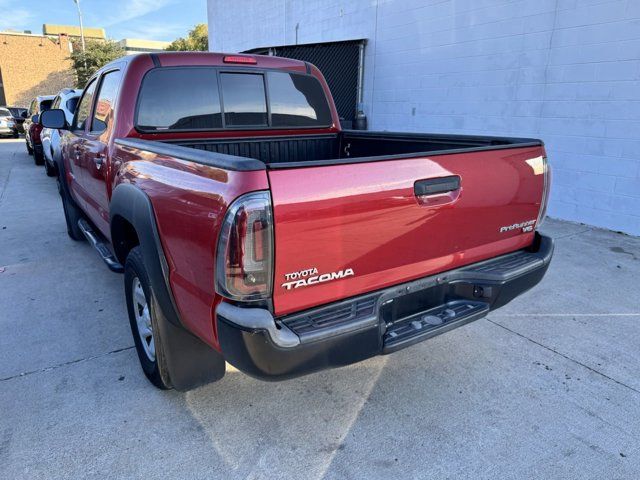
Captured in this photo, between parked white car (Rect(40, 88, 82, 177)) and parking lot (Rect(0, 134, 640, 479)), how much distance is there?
2426 mm

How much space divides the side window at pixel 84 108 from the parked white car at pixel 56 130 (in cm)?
60

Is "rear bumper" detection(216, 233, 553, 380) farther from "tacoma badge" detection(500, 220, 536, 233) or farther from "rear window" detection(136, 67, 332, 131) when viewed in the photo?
"rear window" detection(136, 67, 332, 131)

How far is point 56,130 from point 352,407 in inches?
214

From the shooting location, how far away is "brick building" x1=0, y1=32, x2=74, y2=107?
4178 cm

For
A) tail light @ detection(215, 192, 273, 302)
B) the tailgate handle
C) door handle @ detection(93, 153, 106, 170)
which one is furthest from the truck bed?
tail light @ detection(215, 192, 273, 302)

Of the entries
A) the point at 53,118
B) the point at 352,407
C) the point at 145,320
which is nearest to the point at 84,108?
the point at 53,118

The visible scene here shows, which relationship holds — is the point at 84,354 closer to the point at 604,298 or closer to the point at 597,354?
the point at 597,354

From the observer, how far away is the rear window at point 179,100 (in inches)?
123

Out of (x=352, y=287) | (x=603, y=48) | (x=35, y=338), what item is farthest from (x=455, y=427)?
(x=603, y=48)

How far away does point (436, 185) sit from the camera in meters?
2.21

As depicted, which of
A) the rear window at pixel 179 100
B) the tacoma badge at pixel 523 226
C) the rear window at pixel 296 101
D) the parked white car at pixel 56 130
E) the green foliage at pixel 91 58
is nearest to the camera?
the tacoma badge at pixel 523 226

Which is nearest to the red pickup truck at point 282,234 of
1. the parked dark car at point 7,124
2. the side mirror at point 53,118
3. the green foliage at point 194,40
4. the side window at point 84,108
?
the side window at point 84,108

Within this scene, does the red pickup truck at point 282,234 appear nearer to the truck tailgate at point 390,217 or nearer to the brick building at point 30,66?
the truck tailgate at point 390,217

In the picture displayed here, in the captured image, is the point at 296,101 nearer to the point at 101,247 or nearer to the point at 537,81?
the point at 101,247
